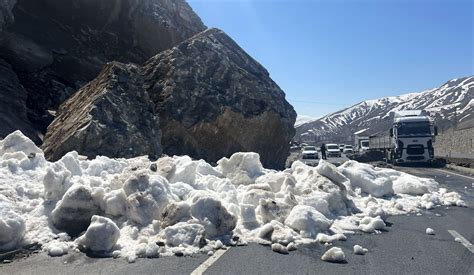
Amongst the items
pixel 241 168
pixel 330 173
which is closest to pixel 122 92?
pixel 241 168

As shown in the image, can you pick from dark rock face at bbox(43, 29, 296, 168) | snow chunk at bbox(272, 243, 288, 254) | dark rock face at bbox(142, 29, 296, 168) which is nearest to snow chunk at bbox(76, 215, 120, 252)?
snow chunk at bbox(272, 243, 288, 254)

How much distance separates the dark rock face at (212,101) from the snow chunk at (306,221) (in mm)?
11753

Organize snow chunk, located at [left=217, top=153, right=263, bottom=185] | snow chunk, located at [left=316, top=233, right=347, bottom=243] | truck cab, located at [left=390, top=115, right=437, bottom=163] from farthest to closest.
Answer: truck cab, located at [left=390, top=115, right=437, bottom=163]
snow chunk, located at [left=217, top=153, right=263, bottom=185]
snow chunk, located at [left=316, top=233, right=347, bottom=243]

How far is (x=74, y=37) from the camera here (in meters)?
31.3

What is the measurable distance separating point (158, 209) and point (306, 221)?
7.47 feet

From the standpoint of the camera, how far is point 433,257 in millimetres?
6078

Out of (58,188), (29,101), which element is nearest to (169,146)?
(29,101)

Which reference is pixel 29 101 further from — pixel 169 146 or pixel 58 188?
pixel 58 188

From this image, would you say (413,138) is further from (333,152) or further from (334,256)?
(334,256)

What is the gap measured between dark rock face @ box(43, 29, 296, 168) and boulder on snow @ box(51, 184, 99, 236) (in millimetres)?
11141

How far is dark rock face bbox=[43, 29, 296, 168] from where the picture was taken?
71.5 ft

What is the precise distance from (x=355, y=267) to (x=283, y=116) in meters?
20.5

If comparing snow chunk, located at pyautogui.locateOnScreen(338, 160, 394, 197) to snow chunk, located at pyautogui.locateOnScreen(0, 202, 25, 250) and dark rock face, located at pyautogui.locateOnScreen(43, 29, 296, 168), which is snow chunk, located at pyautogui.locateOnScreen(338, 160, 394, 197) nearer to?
snow chunk, located at pyautogui.locateOnScreen(0, 202, 25, 250)

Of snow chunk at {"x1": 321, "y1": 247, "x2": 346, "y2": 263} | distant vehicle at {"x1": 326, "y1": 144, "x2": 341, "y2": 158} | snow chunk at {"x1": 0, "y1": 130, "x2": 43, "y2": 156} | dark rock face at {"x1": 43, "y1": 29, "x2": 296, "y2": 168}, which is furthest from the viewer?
distant vehicle at {"x1": 326, "y1": 144, "x2": 341, "y2": 158}
